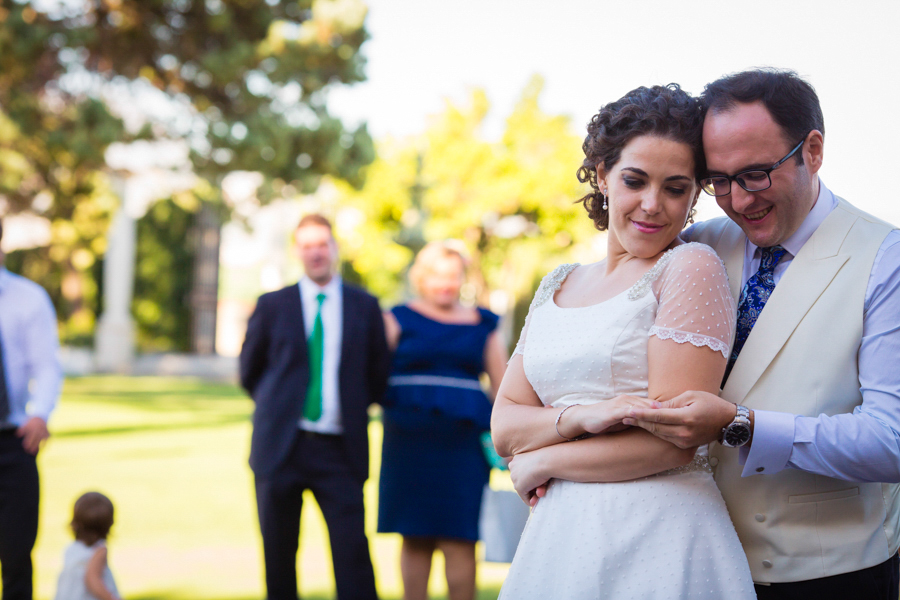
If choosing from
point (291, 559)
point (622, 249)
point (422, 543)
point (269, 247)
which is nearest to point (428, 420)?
point (422, 543)

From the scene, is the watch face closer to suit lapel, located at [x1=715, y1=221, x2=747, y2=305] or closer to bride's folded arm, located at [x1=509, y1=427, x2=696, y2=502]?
bride's folded arm, located at [x1=509, y1=427, x2=696, y2=502]

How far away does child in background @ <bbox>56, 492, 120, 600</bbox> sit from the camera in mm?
3783

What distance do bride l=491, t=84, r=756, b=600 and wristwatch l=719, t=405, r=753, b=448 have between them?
0.09 metres

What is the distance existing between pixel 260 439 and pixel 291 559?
2.22 feet

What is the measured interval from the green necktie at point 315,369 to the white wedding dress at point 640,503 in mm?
2483

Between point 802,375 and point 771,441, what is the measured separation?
193 mm

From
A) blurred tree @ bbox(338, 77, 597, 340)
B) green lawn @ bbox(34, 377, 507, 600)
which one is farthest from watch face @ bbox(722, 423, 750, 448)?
blurred tree @ bbox(338, 77, 597, 340)

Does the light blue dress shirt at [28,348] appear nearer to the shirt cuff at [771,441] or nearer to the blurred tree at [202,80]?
the shirt cuff at [771,441]

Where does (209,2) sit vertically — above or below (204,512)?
above

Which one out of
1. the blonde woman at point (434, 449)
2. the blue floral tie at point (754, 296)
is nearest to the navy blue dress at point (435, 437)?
the blonde woman at point (434, 449)

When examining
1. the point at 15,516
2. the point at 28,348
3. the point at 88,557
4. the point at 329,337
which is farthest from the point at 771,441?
the point at 28,348

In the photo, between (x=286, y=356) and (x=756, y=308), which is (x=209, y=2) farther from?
(x=756, y=308)

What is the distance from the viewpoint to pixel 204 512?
7.34 metres

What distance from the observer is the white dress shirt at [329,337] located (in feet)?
14.4
